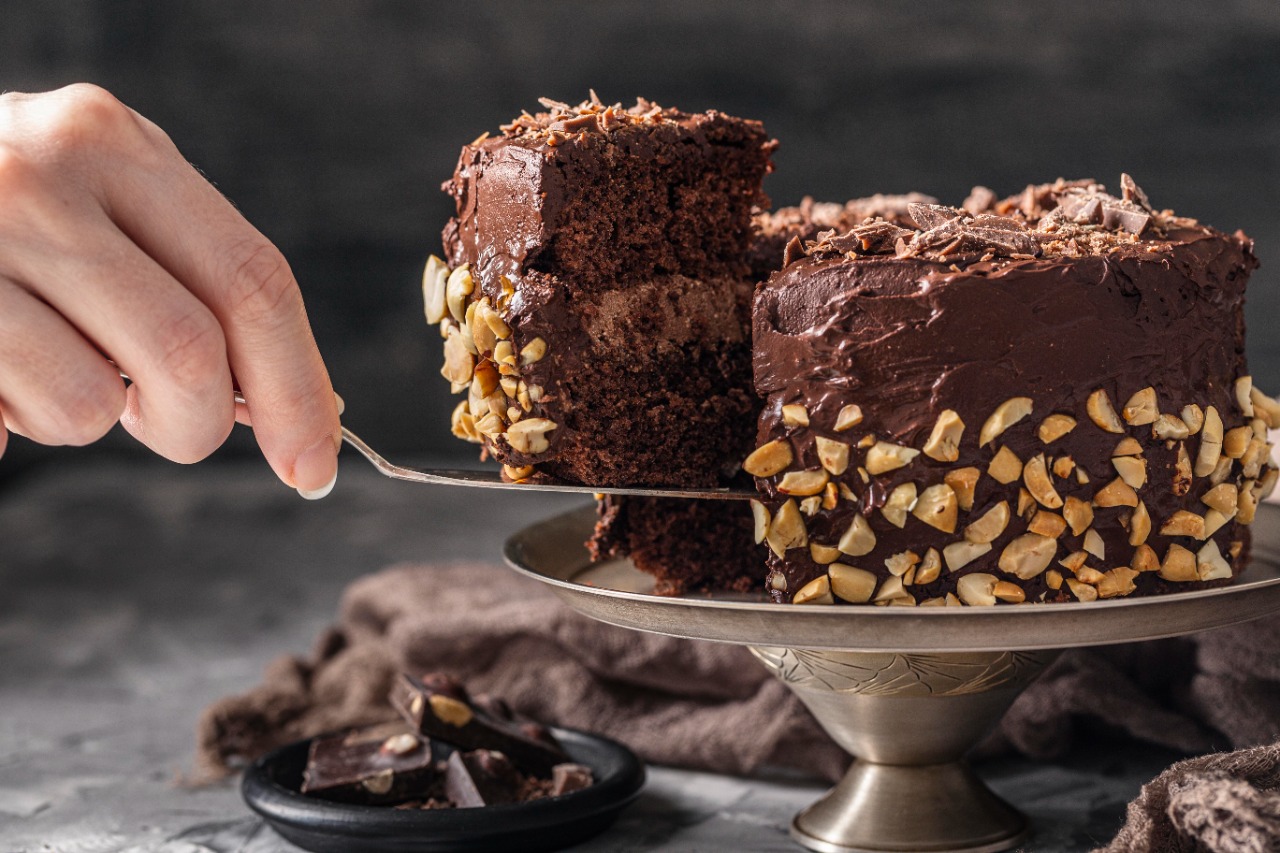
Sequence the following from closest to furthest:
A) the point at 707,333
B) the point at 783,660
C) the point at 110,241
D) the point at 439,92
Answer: the point at 110,241, the point at 783,660, the point at 707,333, the point at 439,92

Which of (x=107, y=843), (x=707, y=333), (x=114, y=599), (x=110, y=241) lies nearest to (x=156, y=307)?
(x=110, y=241)

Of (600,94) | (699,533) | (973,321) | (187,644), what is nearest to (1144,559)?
(973,321)

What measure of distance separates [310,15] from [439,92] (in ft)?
1.45

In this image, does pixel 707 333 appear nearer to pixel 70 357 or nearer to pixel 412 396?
pixel 70 357

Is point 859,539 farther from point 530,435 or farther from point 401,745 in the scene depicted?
point 401,745

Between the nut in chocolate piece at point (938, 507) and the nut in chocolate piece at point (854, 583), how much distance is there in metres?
0.09

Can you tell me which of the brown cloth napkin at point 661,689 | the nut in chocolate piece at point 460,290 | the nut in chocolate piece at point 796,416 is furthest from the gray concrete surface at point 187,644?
the nut in chocolate piece at point 460,290

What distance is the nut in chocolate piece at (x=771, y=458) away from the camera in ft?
5.06

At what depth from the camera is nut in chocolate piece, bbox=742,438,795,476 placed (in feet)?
5.06

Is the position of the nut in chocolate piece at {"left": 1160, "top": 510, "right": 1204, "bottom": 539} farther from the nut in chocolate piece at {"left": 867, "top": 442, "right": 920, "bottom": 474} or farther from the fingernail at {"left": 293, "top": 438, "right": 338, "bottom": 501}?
the fingernail at {"left": 293, "top": 438, "right": 338, "bottom": 501}

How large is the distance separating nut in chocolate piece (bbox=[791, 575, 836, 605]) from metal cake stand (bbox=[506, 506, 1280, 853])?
2.2 inches

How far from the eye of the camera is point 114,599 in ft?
10.5

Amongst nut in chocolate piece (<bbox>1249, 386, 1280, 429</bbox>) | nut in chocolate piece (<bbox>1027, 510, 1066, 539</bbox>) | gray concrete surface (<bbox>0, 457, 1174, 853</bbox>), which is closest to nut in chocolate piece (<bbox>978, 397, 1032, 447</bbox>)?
nut in chocolate piece (<bbox>1027, 510, 1066, 539</bbox>)

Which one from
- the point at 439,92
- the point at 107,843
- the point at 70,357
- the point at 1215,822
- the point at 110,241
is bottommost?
the point at 107,843
